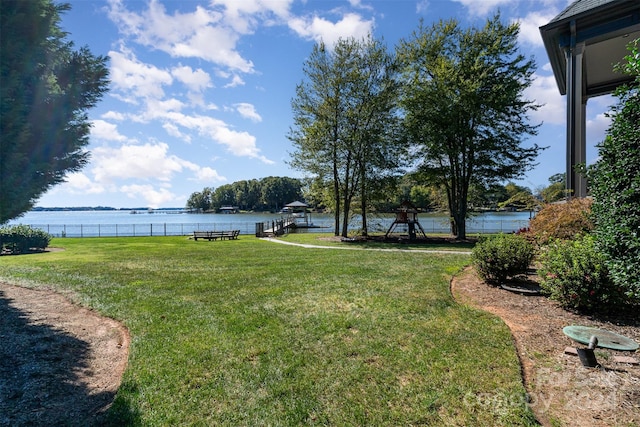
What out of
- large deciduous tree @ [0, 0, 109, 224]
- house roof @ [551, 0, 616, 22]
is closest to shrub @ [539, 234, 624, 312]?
house roof @ [551, 0, 616, 22]

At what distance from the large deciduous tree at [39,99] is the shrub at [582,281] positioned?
8.21 meters

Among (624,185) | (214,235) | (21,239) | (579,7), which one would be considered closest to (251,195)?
(214,235)

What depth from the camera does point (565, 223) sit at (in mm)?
7551

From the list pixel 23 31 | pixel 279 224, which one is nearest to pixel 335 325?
pixel 23 31

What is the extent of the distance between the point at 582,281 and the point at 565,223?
3.24 metres

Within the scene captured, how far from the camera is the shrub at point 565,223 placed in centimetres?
739

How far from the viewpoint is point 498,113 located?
18.0 metres

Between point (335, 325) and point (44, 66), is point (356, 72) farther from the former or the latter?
point (335, 325)

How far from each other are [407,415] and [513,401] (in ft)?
3.16

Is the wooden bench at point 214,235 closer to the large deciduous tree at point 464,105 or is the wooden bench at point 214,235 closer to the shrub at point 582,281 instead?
the large deciduous tree at point 464,105

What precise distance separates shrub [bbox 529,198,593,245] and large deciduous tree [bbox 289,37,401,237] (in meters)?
12.8

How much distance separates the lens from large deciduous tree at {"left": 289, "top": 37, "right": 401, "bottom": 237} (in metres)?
19.6

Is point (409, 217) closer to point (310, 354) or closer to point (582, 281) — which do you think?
point (582, 281)

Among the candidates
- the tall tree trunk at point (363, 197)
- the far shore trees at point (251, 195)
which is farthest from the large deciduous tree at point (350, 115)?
the far shore trees at point (251, 195)
